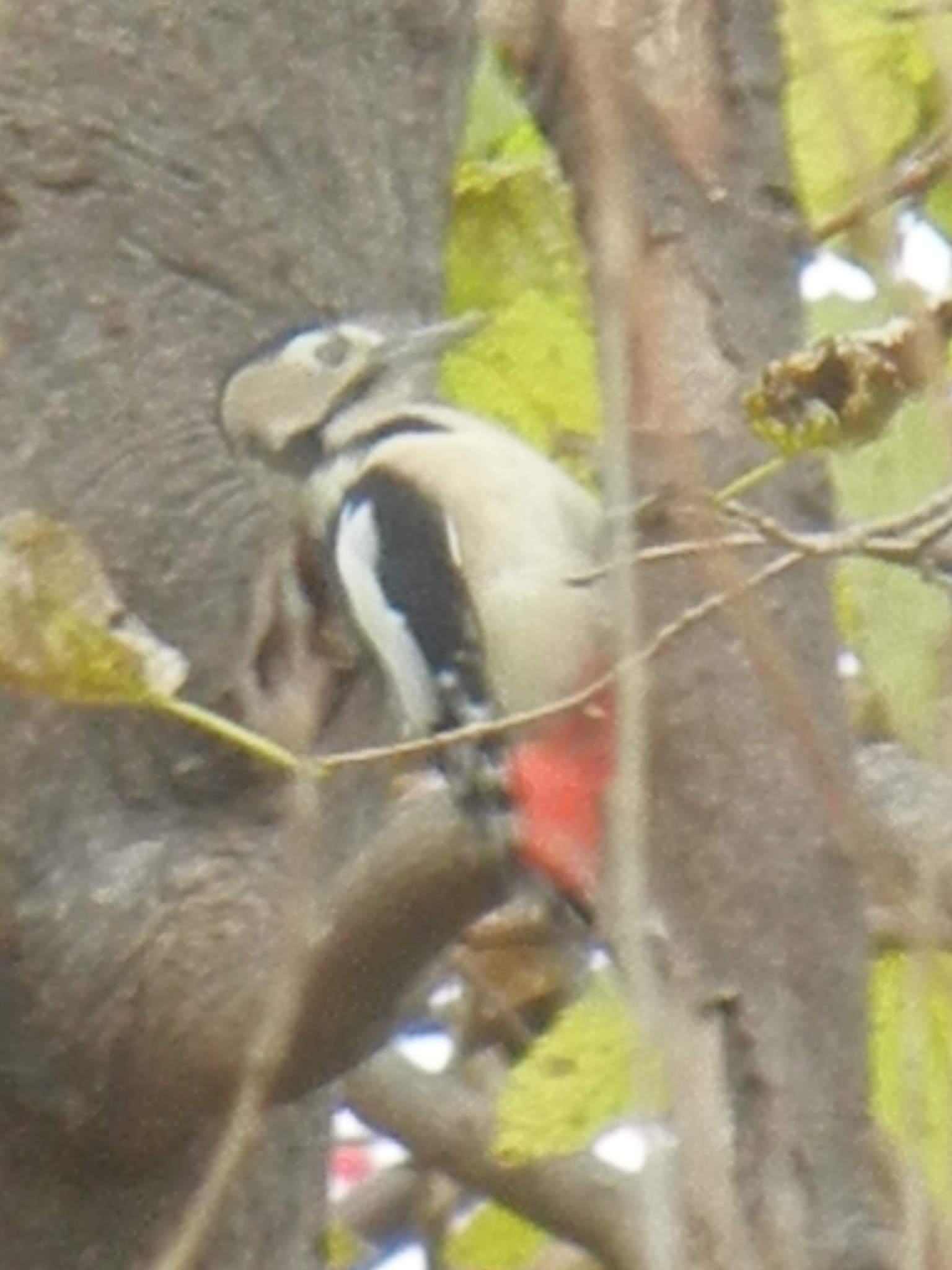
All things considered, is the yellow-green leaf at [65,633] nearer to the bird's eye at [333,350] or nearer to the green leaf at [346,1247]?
the bird's eye at [333,350]

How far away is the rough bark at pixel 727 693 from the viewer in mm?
1150

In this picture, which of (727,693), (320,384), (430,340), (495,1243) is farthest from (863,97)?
(495,1243)

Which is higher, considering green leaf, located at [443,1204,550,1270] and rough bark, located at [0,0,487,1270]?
rough bark, located at [0,0,487,1270]

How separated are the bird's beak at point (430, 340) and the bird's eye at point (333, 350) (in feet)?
0.11

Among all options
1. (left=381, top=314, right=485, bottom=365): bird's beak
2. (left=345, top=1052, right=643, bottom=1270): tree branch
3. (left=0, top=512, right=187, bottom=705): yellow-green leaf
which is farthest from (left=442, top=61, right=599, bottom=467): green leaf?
(left=0, top=512, right=187, bottom=705): yellow-green leaf

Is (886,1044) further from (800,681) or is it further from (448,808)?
(800,681)

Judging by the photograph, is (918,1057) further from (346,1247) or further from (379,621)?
(346,1247)

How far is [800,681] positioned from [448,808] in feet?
2.02

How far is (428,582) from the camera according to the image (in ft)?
8.29

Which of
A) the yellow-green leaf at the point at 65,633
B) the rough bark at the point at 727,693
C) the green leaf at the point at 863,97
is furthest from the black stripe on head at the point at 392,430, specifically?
the rough bark at the point at 727,693

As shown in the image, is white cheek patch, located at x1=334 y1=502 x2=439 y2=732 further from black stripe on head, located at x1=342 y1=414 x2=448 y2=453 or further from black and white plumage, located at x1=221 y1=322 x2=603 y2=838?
black stripe on head, located at x1=342 y1=414 x2=448 y2=453

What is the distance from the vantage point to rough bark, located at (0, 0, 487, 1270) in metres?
2.15

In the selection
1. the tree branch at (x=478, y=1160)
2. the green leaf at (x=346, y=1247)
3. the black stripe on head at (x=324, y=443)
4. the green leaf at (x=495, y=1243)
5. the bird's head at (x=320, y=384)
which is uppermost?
the bird's head at (x=320, y=384)

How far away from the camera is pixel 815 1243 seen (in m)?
1.23
